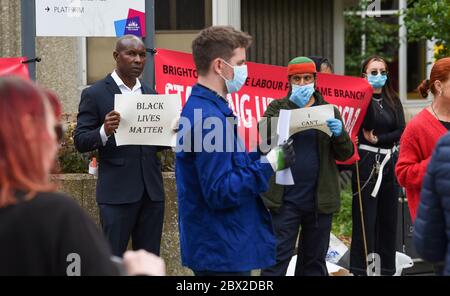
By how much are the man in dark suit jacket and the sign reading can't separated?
109 cm

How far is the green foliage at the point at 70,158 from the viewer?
7922mm

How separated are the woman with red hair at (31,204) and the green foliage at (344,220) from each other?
26.4 feet

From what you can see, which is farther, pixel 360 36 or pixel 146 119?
pixel 360 36

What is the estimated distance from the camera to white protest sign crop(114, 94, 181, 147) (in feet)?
21.8

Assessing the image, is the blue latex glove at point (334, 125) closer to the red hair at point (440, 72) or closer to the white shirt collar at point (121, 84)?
the red hair at point (440, 72)

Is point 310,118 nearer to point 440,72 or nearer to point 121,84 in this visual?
point 440,72

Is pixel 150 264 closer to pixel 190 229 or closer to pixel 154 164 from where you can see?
pixel 190 229

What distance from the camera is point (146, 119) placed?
6.70 meters

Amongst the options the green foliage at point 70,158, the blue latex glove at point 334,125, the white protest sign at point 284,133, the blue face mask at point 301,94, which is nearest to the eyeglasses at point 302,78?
the blue face mask at point 301,94

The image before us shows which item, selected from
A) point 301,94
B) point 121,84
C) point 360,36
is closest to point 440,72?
point 301,94

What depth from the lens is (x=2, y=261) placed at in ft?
9.51

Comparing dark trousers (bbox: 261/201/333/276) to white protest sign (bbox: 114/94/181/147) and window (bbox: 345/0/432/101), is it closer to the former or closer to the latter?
white protest sign (bbox: 114/94/181/147)

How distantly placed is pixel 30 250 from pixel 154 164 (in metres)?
3.99

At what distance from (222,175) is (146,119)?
2.03m
